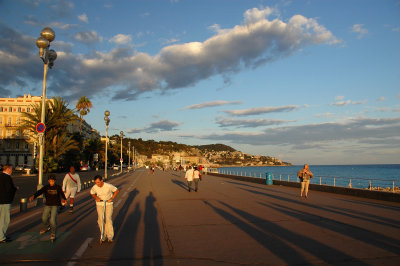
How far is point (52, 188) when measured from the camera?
326 inches

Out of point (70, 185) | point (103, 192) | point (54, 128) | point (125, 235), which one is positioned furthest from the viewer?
point (54, 128)

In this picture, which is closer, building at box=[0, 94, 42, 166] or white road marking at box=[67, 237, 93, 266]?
white road marking at box=[67, 237, 93, 266]

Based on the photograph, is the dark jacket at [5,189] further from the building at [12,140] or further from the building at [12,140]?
the building at [12,140]

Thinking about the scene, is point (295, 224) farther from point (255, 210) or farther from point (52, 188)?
point (52, 188)

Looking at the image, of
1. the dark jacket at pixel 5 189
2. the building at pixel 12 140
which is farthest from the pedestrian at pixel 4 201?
the building at pixel 12 140

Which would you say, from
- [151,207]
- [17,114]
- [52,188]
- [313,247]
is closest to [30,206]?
Answer: [151,207]

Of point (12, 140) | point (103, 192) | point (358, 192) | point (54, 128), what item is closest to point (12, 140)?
point (12, 140)

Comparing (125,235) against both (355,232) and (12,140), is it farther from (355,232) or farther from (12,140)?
(12,140)

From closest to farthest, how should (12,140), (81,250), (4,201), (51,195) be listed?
(81,250), (4,201), (51,195), (12,140)

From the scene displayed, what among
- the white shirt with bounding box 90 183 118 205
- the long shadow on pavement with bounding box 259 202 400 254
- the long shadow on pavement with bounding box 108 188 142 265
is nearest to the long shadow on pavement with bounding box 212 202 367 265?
the long shadow on pavement with bounding box 259 202 400 254

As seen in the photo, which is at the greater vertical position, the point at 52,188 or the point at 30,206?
the point at 52,188

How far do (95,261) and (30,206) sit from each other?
10184 mm

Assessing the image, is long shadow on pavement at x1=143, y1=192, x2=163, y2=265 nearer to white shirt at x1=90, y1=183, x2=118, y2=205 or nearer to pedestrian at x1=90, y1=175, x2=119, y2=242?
pedestrian at x1=90, y1=175, x2=119, y2=242

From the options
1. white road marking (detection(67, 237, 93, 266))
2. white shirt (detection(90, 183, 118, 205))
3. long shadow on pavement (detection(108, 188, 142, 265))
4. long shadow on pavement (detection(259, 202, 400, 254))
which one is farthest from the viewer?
white shirt (detection(90, 183, 118, 205))
